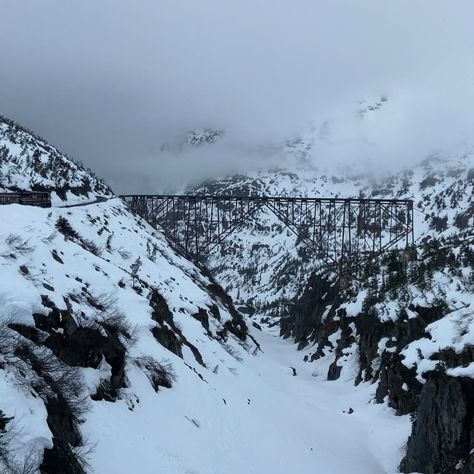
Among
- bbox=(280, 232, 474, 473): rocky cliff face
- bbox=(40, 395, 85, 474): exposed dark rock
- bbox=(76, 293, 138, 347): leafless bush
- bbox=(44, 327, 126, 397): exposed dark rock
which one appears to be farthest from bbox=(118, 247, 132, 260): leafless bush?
bbox=(40, 395, 85, 474): exposed dark rock

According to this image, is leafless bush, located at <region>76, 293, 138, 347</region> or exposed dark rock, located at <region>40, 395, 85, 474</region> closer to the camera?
exposed dark rock, located at <region>40, 395, 85, 474</region>

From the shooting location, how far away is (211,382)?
19.3 metres

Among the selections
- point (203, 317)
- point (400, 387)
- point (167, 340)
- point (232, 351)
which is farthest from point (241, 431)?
point (203, 317)

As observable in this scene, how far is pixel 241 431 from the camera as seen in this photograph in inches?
626

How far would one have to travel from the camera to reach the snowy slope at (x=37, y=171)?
44844 millimetres

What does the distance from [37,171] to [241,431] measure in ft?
132

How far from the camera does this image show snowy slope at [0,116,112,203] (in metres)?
44.8

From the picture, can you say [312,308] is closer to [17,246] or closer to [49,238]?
[49,238]

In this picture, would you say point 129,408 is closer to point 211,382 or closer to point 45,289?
point 45,289

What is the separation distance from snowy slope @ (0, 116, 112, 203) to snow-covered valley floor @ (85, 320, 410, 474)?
2969 cm

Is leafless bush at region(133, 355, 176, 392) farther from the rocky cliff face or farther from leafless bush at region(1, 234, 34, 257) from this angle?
the rocky cliff face

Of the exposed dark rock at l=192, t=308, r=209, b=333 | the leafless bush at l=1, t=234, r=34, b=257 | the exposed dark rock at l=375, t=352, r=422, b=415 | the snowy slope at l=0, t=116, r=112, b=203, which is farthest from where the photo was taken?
the snowy slope at l=0, t=116, r=112, b=203

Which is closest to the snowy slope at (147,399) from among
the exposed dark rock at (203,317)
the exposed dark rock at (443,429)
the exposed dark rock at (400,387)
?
the exposed dark rock at (203,317)

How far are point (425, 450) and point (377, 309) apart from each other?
20372 mm
